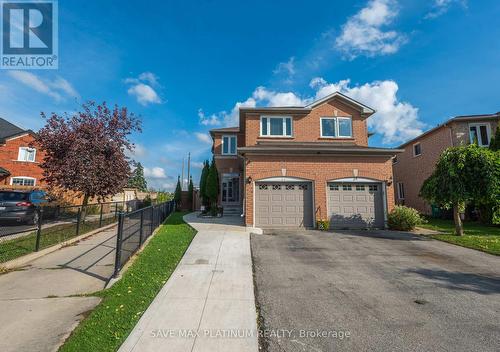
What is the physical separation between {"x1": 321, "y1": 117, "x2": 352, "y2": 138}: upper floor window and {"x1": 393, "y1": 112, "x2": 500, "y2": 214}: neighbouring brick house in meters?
7.67

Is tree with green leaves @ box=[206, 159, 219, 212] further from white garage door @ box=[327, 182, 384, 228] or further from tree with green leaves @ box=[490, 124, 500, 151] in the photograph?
tree with green leaves @ box=[490, 124, 500, 151]

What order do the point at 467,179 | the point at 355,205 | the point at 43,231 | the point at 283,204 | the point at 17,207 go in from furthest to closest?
the point at 355,205 < the point at 283,204 < the point at 17,207 < the point at 467,179 < the point at 43,231

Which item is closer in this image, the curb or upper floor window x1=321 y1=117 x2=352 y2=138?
the curb

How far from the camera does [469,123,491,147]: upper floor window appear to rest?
1945 centimetres

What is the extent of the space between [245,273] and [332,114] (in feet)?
50.0

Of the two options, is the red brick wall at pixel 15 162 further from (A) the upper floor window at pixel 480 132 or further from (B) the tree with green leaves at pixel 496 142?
(A) the upper floor window at pixel 480 132

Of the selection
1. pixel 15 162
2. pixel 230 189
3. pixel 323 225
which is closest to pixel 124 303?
pixel 323 225

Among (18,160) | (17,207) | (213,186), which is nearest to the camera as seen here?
(17,207)

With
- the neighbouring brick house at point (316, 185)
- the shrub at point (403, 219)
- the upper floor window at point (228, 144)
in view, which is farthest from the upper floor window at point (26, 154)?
the shrub at point (403, 219)

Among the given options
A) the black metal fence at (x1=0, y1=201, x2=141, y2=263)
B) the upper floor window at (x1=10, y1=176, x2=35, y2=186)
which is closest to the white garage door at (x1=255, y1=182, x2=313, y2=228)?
the black metal fence at (x1=0, y1=201, x2=141, y2=263)

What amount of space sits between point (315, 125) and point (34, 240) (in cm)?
1673

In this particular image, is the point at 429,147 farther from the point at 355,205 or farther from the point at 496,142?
the point at 355,205

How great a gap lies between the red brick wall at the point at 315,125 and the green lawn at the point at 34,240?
11289 mm

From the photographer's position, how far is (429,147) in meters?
21.5
